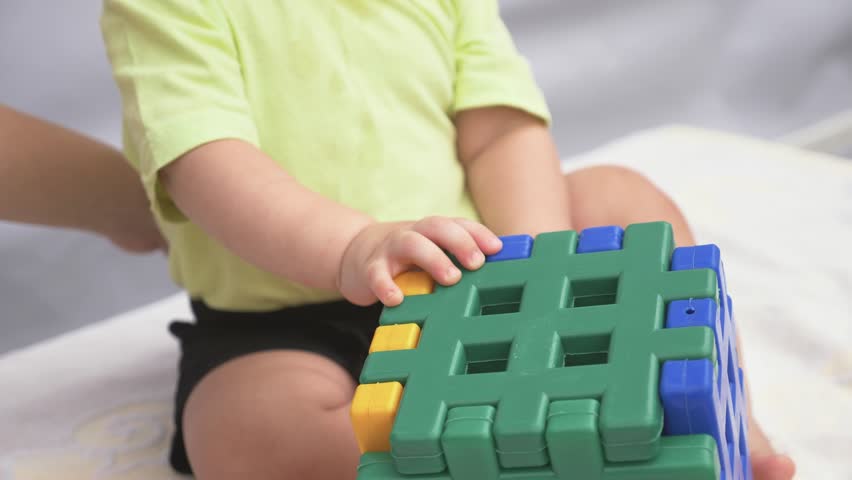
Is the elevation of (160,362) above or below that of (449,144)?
below

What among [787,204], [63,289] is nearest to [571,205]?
[787,204]

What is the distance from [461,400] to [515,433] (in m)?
0.04

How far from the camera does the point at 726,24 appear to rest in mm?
1591

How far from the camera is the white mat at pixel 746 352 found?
2.70 feet

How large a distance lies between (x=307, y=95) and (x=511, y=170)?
16cm

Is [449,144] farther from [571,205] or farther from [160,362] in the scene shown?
[160,362]

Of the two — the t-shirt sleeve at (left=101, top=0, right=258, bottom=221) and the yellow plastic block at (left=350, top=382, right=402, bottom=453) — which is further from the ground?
the t-shirt sleeve at (left=101, top=0, right=258, bottom=221)

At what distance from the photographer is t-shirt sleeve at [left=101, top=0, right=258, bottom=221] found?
29.7 inches

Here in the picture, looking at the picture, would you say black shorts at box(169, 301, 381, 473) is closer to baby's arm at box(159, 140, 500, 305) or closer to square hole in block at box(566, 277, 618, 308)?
baby's arm at box(159, 140, 500, 305)

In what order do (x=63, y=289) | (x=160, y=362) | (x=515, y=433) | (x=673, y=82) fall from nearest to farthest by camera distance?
1. (x=515, y=433)
2. (x=160, y=362)
3. (x=63, y=289)
4. (x=673, y=82)

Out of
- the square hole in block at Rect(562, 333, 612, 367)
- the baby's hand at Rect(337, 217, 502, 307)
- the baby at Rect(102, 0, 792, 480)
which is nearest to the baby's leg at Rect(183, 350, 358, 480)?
the baby at Rect(102, 0, 792, 480)

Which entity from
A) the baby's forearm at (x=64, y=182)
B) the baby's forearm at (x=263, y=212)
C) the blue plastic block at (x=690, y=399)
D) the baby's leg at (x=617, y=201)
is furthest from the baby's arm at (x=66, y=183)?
the blue plastic block at (x=690, y=399)

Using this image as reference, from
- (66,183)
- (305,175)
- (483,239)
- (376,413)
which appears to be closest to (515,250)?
(483,239)

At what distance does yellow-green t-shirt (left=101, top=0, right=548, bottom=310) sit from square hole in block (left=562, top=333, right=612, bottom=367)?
A: 30 centimetres
